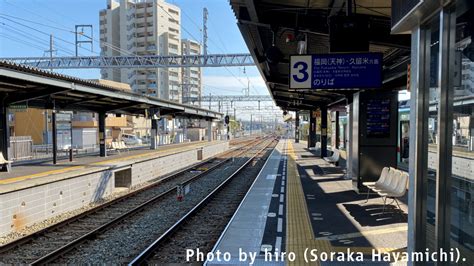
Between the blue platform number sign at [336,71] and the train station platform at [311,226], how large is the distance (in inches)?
103

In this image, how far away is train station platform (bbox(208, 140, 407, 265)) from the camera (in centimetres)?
558

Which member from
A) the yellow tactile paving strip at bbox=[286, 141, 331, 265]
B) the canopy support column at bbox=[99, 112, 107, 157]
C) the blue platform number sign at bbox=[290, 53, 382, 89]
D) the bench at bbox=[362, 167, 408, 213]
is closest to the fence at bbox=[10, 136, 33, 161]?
the canopy support column at bbox=[99, 112, 107, 157]

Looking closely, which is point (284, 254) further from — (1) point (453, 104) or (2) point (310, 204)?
(2) point (310, 204)

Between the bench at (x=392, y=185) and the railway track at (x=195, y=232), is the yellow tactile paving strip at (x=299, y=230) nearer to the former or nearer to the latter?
the railway track at (x=195, y=232)

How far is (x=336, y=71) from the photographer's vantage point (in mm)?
7059

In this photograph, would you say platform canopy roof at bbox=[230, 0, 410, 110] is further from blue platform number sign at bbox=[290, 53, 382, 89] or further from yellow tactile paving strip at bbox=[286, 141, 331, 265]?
yellow tactile paving strip at bbox=[286, 141, 331, 265]

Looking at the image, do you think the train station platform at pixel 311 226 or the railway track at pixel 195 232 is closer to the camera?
the train station platform at pixel 311 226

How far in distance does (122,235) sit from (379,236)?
498 cm

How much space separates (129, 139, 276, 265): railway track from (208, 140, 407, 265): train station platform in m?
0.54

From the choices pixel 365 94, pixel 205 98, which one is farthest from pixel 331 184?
pixel 205 98

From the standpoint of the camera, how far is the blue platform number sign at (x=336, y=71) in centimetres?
678

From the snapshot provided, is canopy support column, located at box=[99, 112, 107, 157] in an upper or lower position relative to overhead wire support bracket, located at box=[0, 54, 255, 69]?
lower

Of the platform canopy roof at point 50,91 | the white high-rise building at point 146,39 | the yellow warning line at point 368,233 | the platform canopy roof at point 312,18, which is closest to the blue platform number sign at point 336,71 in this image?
the platform canopy roof at point 312,18

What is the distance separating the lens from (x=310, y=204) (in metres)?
9.16
